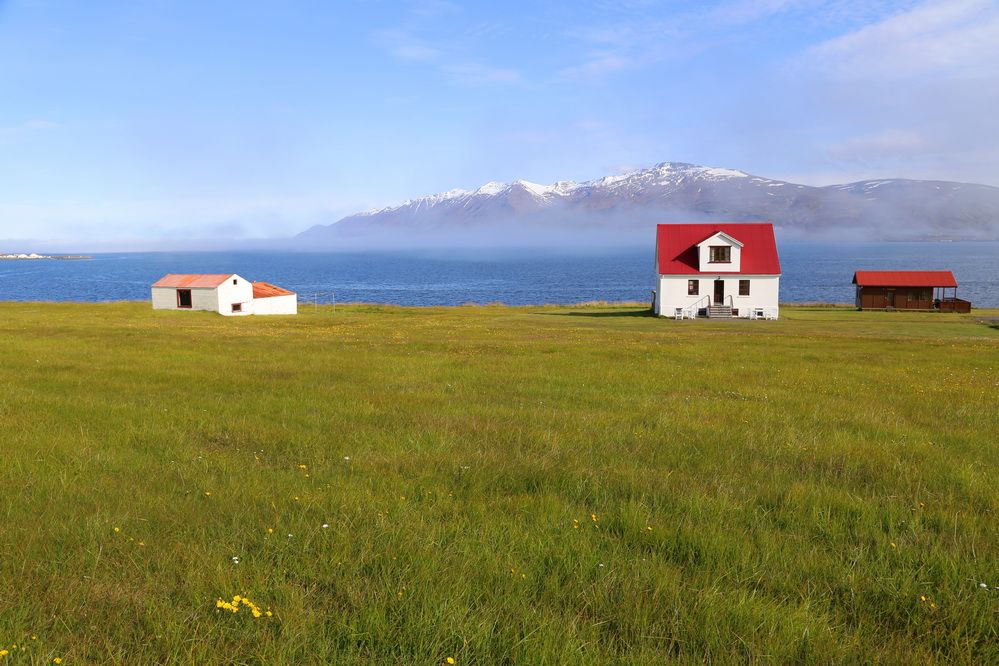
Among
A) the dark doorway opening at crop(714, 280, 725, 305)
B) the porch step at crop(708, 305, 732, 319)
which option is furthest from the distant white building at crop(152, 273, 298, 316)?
the dark doorway opening at crop(714, 280, 725, 305)

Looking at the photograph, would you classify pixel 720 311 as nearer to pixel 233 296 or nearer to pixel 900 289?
pixel 900 289

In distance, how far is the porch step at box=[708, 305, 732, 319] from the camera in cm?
5591

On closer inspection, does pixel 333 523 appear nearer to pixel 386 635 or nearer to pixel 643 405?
pixel 386 635

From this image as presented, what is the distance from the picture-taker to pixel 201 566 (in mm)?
5676

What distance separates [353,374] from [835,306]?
71.6 m

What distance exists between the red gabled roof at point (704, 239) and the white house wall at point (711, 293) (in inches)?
20.7

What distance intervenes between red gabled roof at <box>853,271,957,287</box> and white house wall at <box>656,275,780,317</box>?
62.0 ft

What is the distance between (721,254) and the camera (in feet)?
186

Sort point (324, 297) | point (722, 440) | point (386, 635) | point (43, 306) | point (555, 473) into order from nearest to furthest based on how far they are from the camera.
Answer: point (386, 635)
point (555, 473)
point (722, 440)
point (43, 306)
point (324, 297)

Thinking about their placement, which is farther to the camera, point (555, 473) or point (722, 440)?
point (722, 440)

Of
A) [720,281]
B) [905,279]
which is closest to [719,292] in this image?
[720,281]

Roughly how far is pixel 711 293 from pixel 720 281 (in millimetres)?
1252

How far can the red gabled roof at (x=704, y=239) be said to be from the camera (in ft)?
185

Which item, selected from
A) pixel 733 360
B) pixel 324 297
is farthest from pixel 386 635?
pixel 324 297
